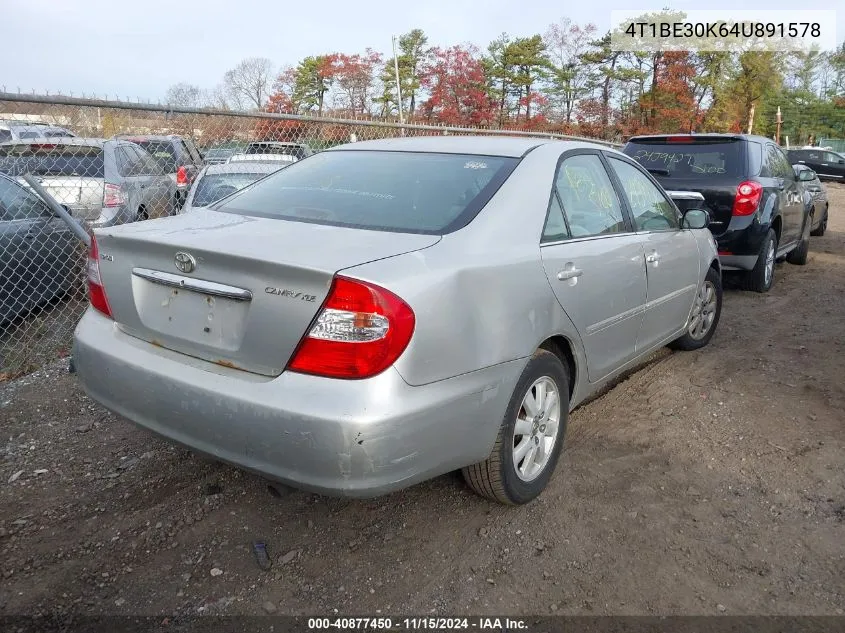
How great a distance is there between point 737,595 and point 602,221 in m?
1.84

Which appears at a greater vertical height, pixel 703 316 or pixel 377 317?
pixel 377 317

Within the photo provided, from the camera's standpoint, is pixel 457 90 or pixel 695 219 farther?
pixel 457 90

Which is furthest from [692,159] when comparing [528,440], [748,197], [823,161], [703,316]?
[823,161]

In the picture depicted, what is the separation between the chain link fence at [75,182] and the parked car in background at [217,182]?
0.01 meters

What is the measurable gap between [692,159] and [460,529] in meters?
5.48

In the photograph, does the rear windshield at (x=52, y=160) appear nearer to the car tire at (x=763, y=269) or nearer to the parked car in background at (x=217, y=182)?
the parked car in background at (x=217, y=182)

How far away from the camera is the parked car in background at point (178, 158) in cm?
693

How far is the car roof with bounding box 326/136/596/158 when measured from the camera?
Result: 3178mm

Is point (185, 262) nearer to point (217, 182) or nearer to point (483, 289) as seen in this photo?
point (483, 289)

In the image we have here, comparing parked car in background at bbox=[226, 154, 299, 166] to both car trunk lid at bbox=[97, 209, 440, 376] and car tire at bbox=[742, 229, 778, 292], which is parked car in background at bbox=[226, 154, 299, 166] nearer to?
car trunk lid at bbox=[97, 209, 440, 376]

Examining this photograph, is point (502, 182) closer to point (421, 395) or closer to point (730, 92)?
point (421, 395)

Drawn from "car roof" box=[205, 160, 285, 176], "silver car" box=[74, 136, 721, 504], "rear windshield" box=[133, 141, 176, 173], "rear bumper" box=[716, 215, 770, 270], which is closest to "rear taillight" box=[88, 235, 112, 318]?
"silver car" box=[74, 136, 721, 504]

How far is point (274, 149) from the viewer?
844cm

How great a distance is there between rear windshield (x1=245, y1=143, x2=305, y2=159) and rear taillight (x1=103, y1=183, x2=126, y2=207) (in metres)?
1.55
